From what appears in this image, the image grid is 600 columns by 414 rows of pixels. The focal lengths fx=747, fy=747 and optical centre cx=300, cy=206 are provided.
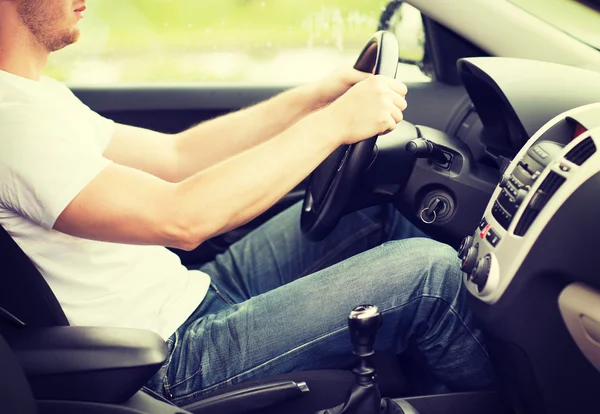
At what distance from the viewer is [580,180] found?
0.91 metres

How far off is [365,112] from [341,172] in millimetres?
156

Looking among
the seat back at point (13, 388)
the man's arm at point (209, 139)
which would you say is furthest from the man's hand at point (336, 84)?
the seat back at point (13, 388)

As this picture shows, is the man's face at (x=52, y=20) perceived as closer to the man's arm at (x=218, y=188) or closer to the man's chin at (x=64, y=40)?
the man's chin at (x=64, y=40)

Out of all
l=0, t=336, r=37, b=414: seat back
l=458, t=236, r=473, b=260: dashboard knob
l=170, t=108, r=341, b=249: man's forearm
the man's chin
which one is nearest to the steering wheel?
l=170, t=108, r=341, b=249: man's forearm

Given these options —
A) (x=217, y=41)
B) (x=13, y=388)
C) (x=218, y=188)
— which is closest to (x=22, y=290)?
(x=13, y=388)

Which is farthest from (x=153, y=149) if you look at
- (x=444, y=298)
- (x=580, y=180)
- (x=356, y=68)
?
(x=580, y=180)

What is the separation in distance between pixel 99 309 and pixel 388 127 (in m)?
0.52

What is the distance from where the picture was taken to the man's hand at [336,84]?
1413 mm

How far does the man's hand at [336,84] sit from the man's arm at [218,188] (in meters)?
0.29

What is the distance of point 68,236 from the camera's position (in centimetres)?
112

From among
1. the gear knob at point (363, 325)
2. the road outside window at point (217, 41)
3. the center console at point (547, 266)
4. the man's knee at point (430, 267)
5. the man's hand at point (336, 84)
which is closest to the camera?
the center console at point (547, 266)

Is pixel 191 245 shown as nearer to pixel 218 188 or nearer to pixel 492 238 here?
pixel 218 188

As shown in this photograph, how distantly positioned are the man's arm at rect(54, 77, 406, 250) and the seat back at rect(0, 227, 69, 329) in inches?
2.9

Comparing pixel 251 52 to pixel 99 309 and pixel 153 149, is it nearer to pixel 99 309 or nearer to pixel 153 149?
pixel 153 149
